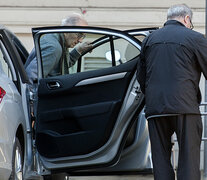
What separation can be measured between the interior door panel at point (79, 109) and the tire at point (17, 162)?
284 mm

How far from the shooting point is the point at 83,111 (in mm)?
6547

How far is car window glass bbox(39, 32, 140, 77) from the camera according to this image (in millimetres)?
6637

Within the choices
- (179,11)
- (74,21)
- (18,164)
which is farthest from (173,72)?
(18,164)

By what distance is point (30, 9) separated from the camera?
1252 centimetres

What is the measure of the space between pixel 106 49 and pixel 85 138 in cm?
82

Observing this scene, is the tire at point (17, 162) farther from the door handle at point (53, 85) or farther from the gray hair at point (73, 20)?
the gray hair at point (73, 20)

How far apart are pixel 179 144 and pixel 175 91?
17.5 inches

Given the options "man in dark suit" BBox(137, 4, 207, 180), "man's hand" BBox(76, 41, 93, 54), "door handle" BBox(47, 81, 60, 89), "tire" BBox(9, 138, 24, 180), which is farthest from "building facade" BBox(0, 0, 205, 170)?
"man in dark suit" BBox(137, 4, 207, 180)

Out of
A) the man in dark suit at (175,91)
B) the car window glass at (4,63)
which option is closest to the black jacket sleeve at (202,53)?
the man in dark suit at (175,91)

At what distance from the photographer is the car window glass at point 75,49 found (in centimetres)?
664

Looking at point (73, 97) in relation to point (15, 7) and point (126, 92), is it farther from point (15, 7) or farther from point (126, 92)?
point (15, 7)

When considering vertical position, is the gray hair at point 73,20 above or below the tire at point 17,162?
above

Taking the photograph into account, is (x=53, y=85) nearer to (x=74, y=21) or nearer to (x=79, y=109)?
(x=79, y=109)
